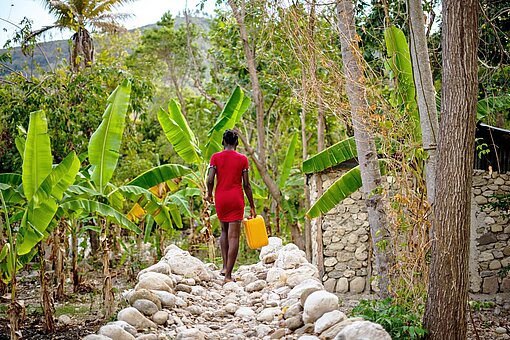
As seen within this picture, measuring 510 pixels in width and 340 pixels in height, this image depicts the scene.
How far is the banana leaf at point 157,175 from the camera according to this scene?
966 cm

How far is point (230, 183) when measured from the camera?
285 inches

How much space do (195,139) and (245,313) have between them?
4.81 m

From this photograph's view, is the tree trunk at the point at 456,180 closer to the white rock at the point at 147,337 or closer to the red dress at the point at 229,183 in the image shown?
the white rock at the point at 147,337

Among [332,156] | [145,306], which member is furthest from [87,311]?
[332,156]

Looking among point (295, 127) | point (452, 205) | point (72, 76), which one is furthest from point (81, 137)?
point (295, 127)

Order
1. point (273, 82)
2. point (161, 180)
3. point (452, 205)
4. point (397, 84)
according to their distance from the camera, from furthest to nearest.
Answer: point (273, 82), point (161, 180), point (397, 84), point (452, 205)

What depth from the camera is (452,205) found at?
4.87m

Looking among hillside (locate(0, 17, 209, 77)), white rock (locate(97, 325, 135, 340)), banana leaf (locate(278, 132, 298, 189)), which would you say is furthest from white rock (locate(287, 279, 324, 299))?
banana leaf (locate(278, 132, 298, 189))

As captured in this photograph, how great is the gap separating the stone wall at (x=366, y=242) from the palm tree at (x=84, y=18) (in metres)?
7.03

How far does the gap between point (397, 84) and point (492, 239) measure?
6.78 m

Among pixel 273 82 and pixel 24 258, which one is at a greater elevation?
pixel 273 82

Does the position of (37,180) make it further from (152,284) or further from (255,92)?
(255,92)

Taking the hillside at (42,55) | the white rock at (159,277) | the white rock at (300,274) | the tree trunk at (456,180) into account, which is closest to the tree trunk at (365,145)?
the white rock at (300,274)

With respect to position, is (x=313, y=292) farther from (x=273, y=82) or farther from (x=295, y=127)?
(x=295, y=127)
